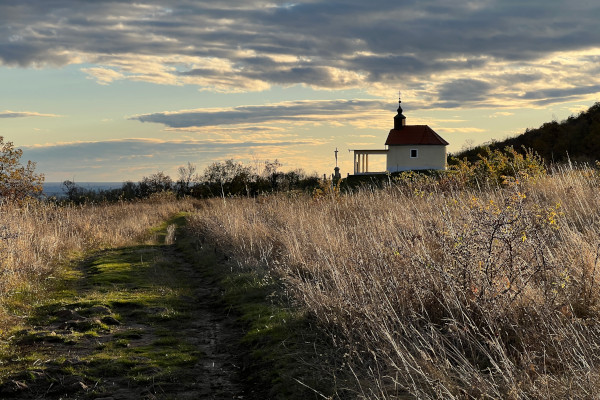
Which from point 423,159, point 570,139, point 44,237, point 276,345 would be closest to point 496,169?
point 276,345

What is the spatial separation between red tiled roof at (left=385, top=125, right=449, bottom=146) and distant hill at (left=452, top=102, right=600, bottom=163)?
3026 millimetres

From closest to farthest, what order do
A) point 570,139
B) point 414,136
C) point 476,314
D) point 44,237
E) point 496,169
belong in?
point 476,314 → point 44,237 → point 496,169 → point 570,139 → point 414,136

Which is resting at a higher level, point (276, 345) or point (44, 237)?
point (44, 237)

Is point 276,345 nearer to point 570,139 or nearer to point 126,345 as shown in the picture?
point 126,345

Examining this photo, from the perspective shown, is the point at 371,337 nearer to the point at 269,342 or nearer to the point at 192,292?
the point at 269,342

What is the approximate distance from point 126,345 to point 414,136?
39.5m

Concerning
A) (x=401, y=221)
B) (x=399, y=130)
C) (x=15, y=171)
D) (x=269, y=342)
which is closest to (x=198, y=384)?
(x=269, y=342)

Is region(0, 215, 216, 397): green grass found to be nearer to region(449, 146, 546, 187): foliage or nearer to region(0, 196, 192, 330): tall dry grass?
region(0, 196, 192, 330): tall dry grass

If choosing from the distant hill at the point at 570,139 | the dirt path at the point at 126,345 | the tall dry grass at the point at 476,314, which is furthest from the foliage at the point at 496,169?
the distant hill at the point at 570,139

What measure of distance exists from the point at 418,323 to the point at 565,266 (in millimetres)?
1852

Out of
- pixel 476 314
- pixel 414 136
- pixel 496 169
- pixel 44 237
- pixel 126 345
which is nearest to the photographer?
pixel 476 314

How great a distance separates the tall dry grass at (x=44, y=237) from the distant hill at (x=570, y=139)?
21.9m

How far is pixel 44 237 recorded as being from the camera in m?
13.0

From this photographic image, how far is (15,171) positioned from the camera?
55.1 feet
